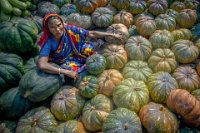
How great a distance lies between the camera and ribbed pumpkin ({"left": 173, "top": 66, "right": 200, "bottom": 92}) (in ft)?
13.7

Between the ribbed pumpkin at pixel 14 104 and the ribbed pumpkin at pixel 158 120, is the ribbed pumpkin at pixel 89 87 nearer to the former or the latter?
the ribbed pumpkin at pixel 158 120

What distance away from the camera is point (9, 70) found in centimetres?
458

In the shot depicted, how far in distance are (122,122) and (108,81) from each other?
2.86 ft

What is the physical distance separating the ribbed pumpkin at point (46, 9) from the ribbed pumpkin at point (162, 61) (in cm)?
291

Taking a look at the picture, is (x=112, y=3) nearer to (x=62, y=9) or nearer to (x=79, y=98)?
(x=62, y=9)

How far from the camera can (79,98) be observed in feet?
13.9

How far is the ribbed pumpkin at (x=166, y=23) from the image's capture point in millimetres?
5159

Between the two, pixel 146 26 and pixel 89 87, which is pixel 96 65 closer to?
pixel 89 87

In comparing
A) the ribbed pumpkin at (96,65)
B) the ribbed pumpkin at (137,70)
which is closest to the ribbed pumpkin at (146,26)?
the ribbed pumpkin at (137,70)

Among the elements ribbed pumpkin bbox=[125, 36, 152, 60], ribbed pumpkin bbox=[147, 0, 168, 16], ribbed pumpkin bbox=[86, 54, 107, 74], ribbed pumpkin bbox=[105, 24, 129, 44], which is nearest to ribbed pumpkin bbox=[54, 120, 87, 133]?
ribbed pumpkin bbox=[86, 54, 107, 74]

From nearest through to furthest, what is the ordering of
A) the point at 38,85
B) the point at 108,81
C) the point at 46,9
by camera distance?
the point at 38,85
the point at 108,81
the point at 46,9

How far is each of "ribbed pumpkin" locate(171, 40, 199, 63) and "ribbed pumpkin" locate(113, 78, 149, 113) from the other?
1.03 m

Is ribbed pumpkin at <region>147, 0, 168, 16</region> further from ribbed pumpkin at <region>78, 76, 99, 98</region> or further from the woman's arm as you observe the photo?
the woman's arm

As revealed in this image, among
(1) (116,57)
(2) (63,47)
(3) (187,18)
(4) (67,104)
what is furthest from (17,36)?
(3) (187,18)
